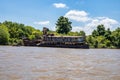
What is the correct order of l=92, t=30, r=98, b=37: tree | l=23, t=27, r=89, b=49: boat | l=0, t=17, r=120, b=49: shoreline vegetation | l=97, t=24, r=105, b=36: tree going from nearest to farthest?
l=23, t=27, r=89, b=49: boat < l=0, t=17, r=120, b=49: shoreline vegetation < l=97, t=24, r=105, b=36: tree < l=92, t=30, r=98, b=37: tree

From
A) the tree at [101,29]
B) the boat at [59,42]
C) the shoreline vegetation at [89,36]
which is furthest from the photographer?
the tree at [101,29]

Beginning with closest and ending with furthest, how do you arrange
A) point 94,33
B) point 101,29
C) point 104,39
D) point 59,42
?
point 59,42, point 104,39, point 101,29, point 94,33

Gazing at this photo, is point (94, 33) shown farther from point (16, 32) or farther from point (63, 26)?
point (16, 32)

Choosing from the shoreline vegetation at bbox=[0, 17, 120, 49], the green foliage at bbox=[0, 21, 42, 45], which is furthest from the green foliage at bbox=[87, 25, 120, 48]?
the green foliage at bbox=[0, 21, 42, 45]

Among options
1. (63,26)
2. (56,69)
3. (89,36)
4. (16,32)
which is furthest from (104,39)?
(56,69)

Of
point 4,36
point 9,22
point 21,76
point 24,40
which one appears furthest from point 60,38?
point 21,76

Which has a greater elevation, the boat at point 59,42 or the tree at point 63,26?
the tree at point 63,26

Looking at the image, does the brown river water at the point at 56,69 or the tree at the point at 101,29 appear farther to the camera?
the tree at the point at 101,29

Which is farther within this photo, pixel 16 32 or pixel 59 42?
pixel 16 32

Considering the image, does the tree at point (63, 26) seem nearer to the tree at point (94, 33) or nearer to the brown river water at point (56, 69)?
the tree at point (94, 33)

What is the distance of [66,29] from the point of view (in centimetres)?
12250

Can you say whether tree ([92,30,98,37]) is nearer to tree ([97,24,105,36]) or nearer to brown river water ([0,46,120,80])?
tree ([97,24,105,36])

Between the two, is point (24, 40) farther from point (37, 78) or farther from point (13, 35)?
point (37, 78)

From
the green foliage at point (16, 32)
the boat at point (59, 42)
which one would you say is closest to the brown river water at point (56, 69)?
the boat at point (59, 42)
